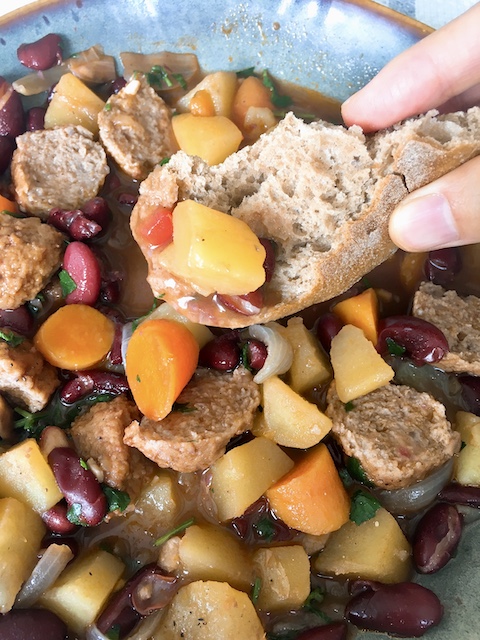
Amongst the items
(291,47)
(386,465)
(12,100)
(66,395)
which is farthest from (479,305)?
(12,100)

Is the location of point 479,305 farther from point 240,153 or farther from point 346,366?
point 240,153

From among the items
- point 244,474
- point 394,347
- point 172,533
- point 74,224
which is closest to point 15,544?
point 172,533

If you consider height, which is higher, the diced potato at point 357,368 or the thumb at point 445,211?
the thumb at point 445,211

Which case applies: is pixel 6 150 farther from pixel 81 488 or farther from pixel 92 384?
pixel 81 488

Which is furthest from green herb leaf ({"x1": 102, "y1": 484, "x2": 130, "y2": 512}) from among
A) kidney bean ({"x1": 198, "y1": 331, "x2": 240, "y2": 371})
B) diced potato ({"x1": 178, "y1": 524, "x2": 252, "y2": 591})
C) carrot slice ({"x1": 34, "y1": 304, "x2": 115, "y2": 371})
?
kidney bean ({"x1": 198, "y1": 331, "x2": 240, "y2": 371})

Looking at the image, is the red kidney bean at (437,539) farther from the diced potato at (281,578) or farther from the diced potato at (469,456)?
the diced potato at (281,578)

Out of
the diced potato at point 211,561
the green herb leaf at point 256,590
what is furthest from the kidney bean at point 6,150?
the green herb leaf at point 256,590

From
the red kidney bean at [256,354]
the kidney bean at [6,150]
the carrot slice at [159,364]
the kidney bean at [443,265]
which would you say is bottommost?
the kidney bean at [443,265]

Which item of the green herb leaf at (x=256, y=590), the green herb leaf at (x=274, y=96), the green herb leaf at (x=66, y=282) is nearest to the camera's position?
the green herb leaf at (x=256, y=590)
